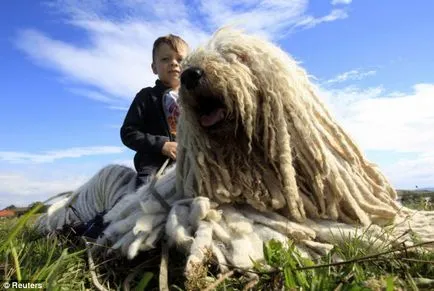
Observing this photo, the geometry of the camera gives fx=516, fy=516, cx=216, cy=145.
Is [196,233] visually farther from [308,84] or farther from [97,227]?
[308,84]

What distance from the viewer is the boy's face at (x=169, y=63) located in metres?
4.77

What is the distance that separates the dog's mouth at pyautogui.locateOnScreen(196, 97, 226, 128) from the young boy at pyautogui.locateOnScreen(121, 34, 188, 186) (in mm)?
1220

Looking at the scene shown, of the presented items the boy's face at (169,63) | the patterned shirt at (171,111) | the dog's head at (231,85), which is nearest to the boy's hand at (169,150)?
the patterned shirt at (171,111)

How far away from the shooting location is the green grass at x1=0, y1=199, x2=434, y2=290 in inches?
68.5

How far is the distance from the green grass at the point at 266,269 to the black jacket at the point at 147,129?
1.34 meters

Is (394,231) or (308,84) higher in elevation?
(308,84)

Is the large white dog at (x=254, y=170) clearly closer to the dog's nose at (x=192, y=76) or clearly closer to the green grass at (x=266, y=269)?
the dog's nose at (x=192, y=76)

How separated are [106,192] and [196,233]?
1.80 metres

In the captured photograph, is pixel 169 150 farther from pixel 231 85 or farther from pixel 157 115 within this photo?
pixel 231 85

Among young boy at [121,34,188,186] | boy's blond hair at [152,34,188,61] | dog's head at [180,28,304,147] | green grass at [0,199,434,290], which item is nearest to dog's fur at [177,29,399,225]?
dog's head at [180,28,304,147]

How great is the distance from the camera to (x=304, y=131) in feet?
9.33

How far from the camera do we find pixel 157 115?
4625 mm

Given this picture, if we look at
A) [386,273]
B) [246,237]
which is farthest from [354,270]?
[246,237]

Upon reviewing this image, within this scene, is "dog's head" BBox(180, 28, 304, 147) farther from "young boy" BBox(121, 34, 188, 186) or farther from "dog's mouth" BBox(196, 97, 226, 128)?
"young boy" BBox(121, 34, 188, 186)
